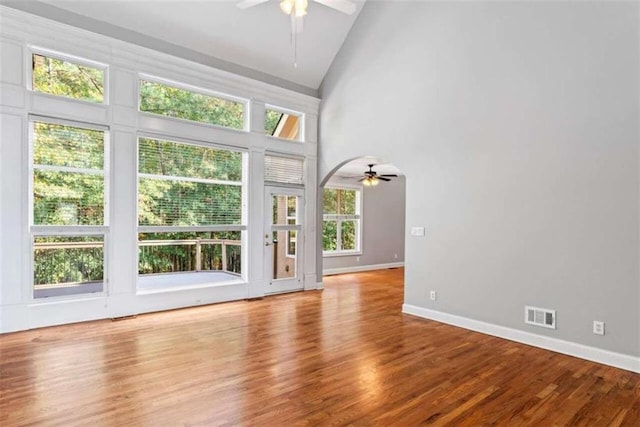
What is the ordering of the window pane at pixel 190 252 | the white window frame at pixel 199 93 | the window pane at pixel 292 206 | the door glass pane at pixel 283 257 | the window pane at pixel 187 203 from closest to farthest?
the white window frame at pixel 199 93 < the window pane at pixel 187 203 < the window pane at pixel 190 252 < the door glass pane at pixel 283 257 < the window pane at pixel 292 206

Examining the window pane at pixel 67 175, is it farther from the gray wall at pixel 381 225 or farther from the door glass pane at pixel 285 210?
the gray wall at pixel 381 225

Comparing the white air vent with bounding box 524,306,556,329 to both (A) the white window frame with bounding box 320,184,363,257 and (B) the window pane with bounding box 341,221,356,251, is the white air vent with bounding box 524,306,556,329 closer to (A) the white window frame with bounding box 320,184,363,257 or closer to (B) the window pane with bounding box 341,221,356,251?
(A) the white window frame with bounding box 320,184,363,257

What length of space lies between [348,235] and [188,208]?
5136 millimetres

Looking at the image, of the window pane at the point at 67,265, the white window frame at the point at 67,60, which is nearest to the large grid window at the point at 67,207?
the window pane at the point at 67,265

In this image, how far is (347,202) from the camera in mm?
9891

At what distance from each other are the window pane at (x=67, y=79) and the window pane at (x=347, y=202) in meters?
6.15

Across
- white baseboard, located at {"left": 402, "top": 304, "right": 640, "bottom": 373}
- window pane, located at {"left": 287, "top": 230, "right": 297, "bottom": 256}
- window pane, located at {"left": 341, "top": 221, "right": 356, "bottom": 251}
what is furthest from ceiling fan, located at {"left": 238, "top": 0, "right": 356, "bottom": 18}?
window pane, located at {"left": 341, "top": 221, "right": 356, "bottom": 251}

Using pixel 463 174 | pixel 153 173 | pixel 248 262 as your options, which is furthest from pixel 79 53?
pixel 463 174

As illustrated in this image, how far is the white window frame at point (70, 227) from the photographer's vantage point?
4348 millimetres

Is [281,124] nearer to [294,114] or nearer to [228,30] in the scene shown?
[294,114]

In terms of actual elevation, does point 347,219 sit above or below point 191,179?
below

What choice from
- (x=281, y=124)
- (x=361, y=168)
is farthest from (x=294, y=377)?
(x=361, y=168)

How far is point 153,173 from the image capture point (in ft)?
17.3

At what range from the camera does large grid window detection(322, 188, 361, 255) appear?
374 inches
